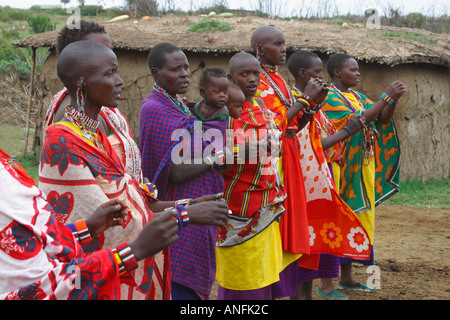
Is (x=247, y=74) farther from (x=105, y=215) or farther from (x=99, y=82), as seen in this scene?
(x=105, y=215)

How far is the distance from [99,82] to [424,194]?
814 centimetres

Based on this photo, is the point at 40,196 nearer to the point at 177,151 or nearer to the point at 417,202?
the point at 177,151

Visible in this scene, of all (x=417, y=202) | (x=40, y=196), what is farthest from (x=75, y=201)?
(x=417, y=202)

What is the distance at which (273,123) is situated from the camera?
3.69 m

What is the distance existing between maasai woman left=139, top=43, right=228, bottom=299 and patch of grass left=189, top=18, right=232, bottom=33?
7.31 metres

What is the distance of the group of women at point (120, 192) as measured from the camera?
5.49ft

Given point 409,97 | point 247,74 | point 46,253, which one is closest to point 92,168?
point 46,253

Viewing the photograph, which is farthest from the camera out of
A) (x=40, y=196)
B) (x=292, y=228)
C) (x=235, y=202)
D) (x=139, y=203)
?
(x=292, y=228)

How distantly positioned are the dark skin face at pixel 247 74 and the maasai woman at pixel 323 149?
785 millimetres

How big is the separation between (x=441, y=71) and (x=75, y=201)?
9644 millimetres

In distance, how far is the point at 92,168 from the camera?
90.0 inches

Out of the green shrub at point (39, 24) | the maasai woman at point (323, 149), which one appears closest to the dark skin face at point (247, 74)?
the maasai woman at point (323, 149)

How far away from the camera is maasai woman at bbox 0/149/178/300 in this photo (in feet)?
5.24

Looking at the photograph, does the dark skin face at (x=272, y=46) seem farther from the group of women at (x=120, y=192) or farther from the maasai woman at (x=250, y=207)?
the maasai woman at (x=250, y=207)
